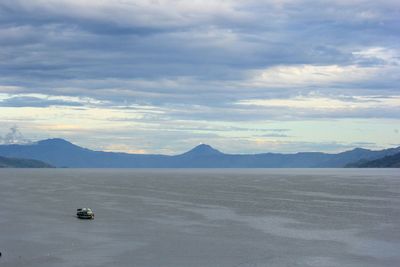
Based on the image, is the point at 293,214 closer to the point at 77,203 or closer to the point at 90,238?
the point at 90,238

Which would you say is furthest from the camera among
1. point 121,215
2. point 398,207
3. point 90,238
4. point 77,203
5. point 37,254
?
point 77,203

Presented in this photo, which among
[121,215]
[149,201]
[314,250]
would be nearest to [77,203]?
[149,201]

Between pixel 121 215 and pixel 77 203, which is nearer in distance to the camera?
pixel 121 215

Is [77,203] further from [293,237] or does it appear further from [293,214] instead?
[293,237]

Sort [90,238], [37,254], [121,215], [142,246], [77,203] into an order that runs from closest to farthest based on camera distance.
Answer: [37,254] < [142,246] < [90,238] < [121,215] < [77,203]

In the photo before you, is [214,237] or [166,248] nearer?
[166,248]

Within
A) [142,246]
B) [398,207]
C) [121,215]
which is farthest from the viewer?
[398,207]

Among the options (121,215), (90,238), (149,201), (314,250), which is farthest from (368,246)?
(149,201)

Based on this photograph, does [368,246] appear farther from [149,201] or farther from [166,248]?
[149,201]

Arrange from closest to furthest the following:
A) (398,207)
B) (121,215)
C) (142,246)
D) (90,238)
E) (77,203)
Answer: (142,246)
(90,238)
(121,215)
(398,207)
(77,203)
